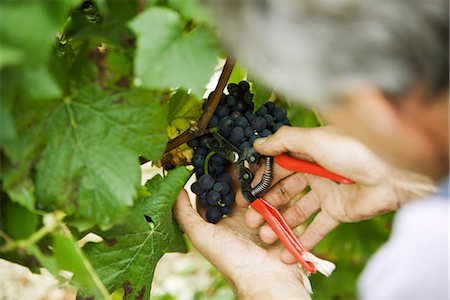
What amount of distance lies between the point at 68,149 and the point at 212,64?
9.5 inches

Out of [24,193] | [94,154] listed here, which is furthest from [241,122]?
[24,193]

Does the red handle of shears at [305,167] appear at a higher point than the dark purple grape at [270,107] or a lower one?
lower

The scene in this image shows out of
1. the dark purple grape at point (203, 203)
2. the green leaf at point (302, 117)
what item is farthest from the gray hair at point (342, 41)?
the green leaf at point (302, 117)

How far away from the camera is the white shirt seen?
2.84 feet

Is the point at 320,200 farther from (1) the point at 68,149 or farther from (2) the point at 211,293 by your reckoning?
(2) the point at 211,293

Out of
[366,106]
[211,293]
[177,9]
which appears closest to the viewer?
[366,106]

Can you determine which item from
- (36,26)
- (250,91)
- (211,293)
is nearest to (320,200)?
(250,91)

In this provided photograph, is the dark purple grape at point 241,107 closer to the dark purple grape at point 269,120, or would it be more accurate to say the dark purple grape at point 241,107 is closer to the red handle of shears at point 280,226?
the dark purple grape at point 269,120

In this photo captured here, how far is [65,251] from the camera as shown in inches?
36.3

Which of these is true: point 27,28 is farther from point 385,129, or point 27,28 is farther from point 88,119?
point 385,129

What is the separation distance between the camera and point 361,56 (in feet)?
2.19

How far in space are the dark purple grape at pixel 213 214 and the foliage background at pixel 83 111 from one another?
0.22 metres

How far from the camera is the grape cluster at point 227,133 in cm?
122

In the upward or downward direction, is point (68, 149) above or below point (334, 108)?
below
